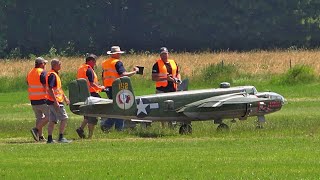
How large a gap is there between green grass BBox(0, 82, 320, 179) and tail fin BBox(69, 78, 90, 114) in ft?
2.35

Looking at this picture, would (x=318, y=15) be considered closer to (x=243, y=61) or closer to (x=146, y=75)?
(x=243, y=61)

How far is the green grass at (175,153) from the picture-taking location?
1733 centimetres

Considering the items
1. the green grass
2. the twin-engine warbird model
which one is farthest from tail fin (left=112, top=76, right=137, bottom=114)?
the green grass

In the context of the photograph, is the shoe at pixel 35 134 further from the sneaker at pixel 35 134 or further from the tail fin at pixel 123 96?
the tail fin at pixel 123 96

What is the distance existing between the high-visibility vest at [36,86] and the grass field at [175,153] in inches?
39.2

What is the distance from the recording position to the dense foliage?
8400 cm

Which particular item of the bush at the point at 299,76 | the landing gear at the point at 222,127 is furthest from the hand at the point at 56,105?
the bush at the point at 299,76

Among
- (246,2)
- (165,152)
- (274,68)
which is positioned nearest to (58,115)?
(165,152)

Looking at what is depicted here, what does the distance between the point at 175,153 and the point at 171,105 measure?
17.7 feet

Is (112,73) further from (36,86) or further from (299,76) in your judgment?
(299,76)

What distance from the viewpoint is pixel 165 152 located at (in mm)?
20594

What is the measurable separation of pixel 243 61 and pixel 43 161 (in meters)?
34.4


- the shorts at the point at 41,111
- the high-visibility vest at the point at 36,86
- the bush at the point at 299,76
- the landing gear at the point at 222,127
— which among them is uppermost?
the high-visibility vest at the point at 36,86

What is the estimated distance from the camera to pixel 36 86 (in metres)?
25.2
